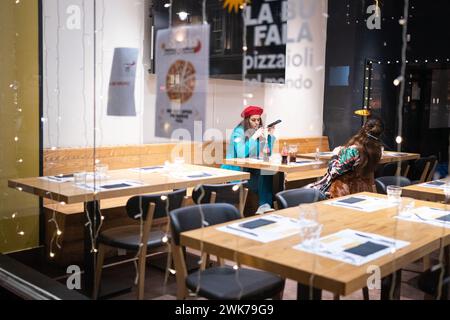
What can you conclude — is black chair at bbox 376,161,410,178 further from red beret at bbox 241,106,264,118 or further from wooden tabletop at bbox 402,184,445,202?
red beret at bbox 241,106,264,118

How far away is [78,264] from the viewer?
3926 millimetres

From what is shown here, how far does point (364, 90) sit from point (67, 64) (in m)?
2.47

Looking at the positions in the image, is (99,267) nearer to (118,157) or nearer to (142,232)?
(142,232)

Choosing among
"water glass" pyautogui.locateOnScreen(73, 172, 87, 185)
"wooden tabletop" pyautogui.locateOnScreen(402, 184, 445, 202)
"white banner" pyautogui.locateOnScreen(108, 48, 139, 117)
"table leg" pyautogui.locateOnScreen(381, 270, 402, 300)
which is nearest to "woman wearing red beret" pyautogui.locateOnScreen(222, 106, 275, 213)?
"white banner" pyautogui.locateOnScreen(108, 48, 139, 117)

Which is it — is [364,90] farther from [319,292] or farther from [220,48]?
[319,292]

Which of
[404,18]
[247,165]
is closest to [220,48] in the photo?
[404,18]

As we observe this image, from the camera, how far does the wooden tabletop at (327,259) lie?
1.76 metres

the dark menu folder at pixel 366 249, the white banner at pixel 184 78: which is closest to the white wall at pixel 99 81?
the white banner at pixel 184 78

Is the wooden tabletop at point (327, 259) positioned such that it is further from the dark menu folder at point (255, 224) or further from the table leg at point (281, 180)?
the table leg at point (281, 180)

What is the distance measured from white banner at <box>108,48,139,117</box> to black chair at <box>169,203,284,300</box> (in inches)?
50.4

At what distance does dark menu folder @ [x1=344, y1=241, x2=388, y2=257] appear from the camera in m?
1.98

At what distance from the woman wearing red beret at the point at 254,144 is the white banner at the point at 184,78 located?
148 cm

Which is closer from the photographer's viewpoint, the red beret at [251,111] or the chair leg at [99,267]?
the chair leg at [99,267]

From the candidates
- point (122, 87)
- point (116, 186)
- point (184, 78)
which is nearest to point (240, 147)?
point (122, 87)
